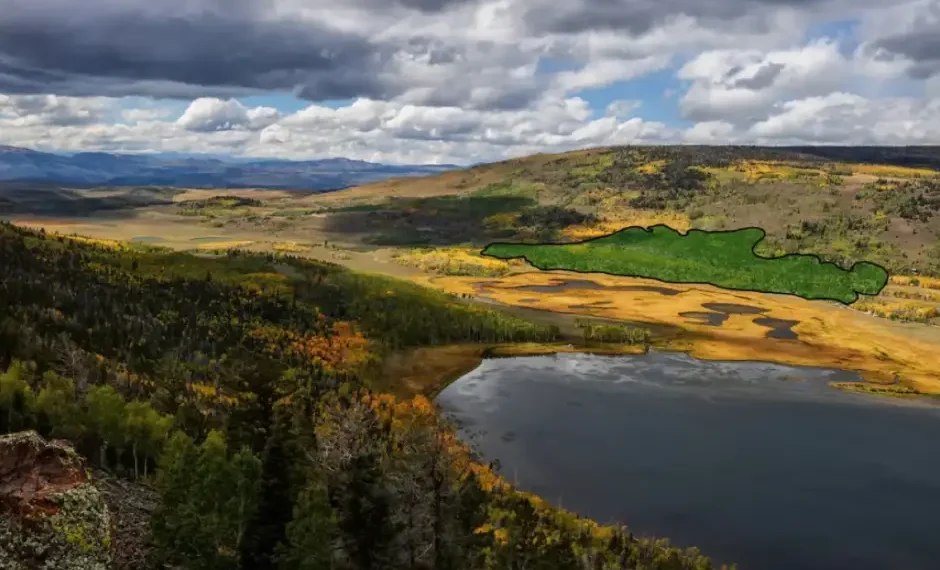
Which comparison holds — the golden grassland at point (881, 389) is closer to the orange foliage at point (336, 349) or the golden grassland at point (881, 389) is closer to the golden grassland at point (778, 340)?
the golden grassland at point (778, 340)

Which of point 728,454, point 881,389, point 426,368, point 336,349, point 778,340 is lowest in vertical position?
point 728,454

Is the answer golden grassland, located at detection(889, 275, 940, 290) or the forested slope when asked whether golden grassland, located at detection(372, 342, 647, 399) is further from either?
golden grassland, located at detection(889, 275, 940, 290)

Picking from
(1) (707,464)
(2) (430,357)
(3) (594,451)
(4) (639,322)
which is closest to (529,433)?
(3) (594,451)

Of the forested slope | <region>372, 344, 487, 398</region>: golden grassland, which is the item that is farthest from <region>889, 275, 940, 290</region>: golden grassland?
the forested slope

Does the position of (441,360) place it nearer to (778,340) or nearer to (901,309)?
(778,340)

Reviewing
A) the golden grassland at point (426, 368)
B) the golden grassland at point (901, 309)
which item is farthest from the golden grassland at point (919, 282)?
the golden grassland at point (426, 368)

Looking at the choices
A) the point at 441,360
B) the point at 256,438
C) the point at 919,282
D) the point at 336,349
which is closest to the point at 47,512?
the point at 256,438
